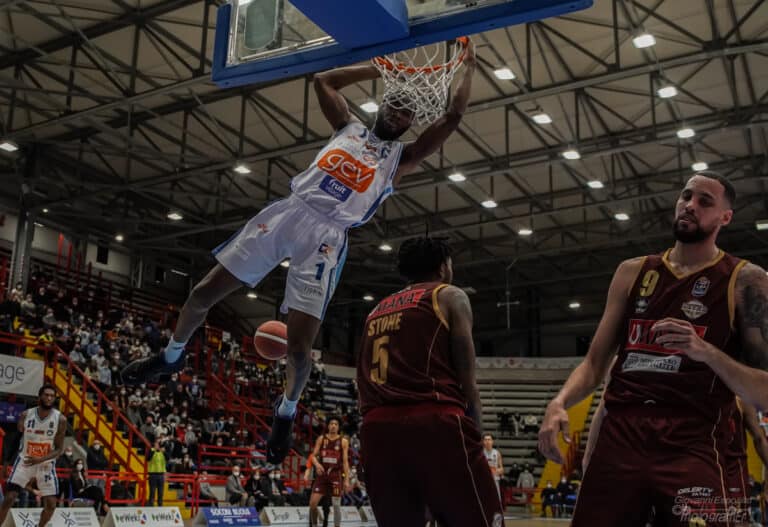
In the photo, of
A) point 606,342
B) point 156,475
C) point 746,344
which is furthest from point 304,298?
point 156,475

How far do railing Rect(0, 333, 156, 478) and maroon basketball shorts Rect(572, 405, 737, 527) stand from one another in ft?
44.0

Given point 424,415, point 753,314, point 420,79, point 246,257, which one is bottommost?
point 424,415

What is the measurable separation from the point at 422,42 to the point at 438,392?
2.01m

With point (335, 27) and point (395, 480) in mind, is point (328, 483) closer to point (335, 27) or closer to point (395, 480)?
point (395, 480)

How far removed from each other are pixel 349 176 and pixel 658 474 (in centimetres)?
284

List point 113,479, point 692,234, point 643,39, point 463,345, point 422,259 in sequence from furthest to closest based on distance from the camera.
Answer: point 643,39 < point 113,479 < point 422,259 < point 463,345 < point 692,234

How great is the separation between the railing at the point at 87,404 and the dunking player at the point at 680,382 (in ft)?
44.0

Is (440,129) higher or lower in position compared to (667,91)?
lower

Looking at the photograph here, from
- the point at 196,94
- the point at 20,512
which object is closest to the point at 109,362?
the point at 196,94

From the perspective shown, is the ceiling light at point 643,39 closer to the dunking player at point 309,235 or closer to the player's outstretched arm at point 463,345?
the dunking player at point 309,235

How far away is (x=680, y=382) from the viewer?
3234mm

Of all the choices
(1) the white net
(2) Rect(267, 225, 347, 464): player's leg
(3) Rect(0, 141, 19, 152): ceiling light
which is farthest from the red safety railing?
(1) the white net

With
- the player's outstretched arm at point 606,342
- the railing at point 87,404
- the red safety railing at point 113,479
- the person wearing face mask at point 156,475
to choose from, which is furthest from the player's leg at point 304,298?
the person wearing face mask at point 156,475

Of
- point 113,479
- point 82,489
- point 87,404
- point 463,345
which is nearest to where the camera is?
point 463,345
